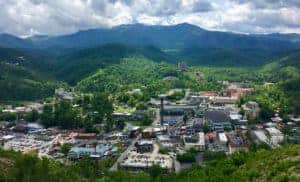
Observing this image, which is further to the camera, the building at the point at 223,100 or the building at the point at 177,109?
the building at the point at 223,100

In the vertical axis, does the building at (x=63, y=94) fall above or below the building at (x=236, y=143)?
above

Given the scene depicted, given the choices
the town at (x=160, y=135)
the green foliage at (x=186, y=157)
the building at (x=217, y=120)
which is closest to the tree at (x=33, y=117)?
the town at (x=160, y=135)

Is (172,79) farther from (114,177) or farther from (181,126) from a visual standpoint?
(114,177)

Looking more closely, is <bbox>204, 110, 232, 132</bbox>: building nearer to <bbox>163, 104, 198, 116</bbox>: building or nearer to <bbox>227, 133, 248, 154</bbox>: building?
<bbox>227, 133, 248, 154</bbox>: building

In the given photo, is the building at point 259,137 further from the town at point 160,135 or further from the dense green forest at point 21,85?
the dense green forest at point 21,85

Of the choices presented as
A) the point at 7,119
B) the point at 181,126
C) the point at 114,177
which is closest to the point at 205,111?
the point at 181,126

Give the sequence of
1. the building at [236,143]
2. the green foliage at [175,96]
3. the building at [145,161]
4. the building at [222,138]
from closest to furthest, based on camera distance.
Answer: the building at [145,161], the building at [236,143], the building at [222,138], the green foliage at [175,96]
